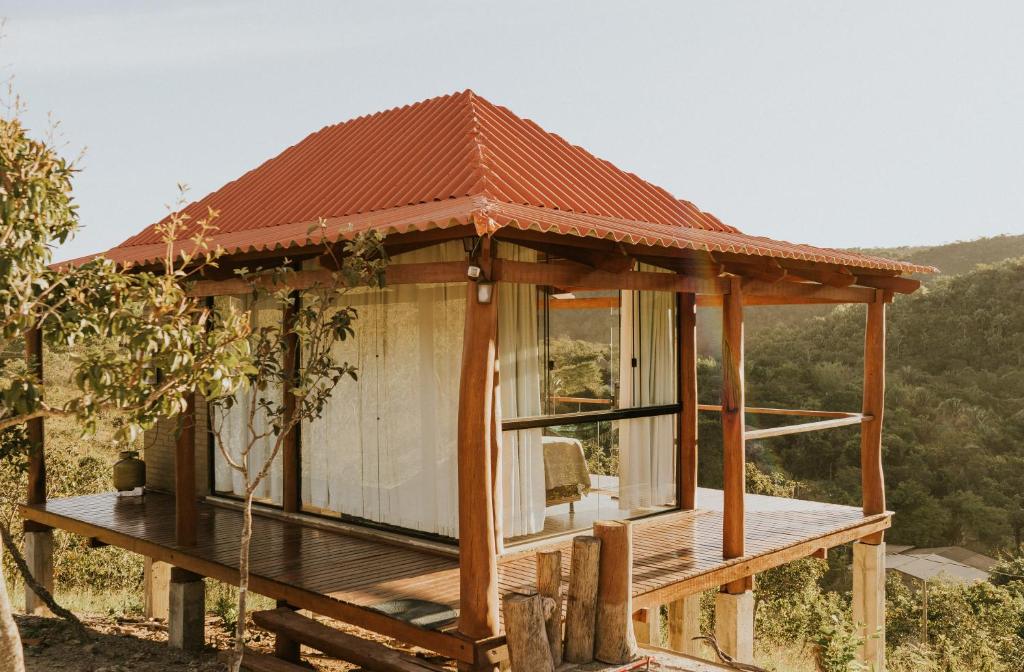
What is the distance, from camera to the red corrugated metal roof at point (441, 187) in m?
7.01

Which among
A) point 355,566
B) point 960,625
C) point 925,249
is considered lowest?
point 960,625

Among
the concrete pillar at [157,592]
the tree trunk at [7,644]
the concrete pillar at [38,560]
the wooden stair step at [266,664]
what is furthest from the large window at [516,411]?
the concrete pillar at [38,560]

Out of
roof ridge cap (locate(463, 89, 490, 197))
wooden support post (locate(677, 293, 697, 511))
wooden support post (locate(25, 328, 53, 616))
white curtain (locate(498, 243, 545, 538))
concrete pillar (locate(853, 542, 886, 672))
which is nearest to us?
roof ridge cap (locate(463, 89, 490, 197))

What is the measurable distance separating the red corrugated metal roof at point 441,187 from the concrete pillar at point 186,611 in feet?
9.55

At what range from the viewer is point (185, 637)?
8.30 m

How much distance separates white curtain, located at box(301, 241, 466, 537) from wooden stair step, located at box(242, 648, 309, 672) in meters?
1.62

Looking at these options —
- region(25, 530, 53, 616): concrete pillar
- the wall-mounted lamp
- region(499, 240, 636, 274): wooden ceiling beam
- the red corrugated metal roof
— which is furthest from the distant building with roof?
the wall-mounted lamp

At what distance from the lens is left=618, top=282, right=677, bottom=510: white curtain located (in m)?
8.39

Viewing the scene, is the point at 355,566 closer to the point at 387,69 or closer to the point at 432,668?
the point at 432,668

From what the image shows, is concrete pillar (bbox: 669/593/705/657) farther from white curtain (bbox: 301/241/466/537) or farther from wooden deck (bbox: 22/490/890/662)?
white curtain (bbox: 301/241/466/537)

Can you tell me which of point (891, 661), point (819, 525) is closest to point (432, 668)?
point (819, 525)

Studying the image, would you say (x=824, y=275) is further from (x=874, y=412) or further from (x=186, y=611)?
(x=186, y=611)

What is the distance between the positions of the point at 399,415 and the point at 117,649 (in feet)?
12.1

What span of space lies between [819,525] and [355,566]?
4556 mm
